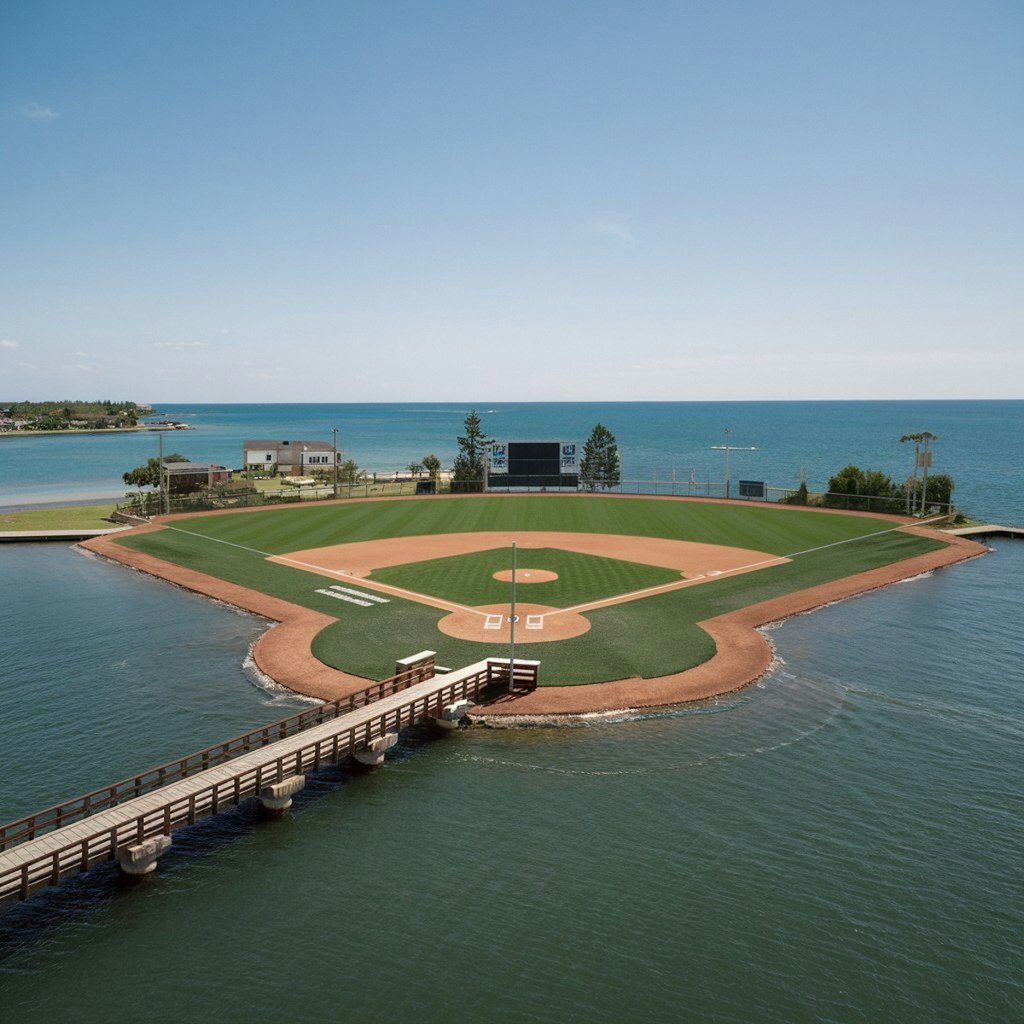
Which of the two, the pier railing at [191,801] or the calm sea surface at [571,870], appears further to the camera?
the pier railing at [191,801]

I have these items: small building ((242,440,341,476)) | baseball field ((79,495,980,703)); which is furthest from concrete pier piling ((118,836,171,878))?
small building ((242,440,341,476))

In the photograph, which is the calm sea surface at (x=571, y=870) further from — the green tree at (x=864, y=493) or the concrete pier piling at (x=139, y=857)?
the green tree at (x=864, y=493)

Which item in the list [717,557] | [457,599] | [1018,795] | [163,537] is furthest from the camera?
[163,537]

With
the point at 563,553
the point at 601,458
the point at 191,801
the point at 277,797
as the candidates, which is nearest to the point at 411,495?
the point at 601,458

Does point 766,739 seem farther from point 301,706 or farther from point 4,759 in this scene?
point 4,759

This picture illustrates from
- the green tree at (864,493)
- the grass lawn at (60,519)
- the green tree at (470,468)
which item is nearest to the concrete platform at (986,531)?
the green tree at (864,493)

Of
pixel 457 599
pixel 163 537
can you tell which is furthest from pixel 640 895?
pixel 163 537

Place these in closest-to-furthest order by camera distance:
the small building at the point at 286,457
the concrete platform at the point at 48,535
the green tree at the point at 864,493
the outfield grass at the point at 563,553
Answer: the outfield grass at the point at 563,553 → the concrete platform at the point at 48,535 → the green tree at the point at 864,493 → the small building at the point at 286,457
